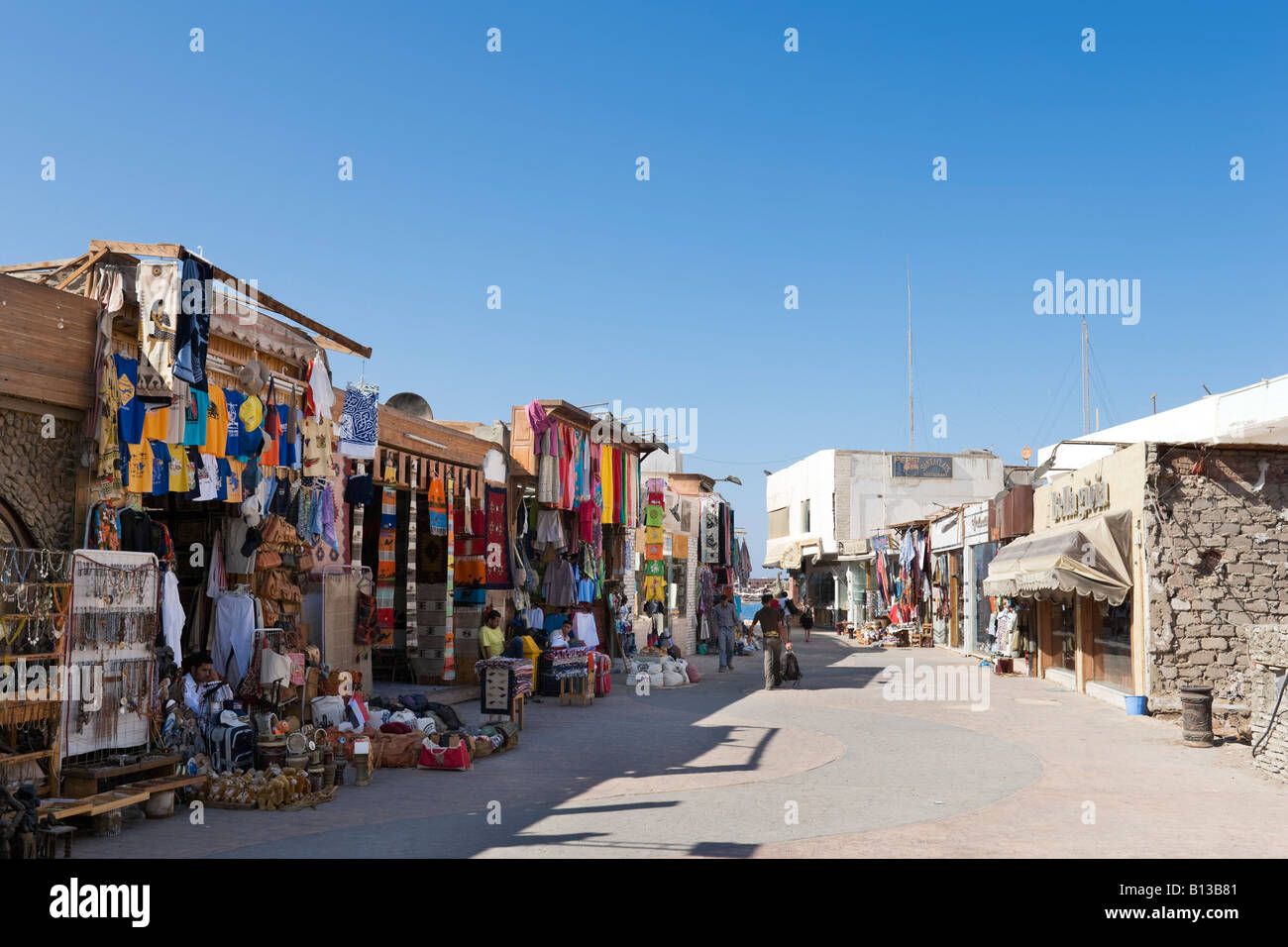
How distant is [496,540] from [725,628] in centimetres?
954

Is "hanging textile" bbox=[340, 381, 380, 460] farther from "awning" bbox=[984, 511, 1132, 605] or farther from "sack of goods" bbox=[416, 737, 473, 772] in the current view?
"awning" bbox=[984, 511, 1132, 605]

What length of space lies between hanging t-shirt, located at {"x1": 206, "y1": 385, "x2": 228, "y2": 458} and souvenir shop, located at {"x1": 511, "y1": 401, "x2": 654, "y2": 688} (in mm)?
8004

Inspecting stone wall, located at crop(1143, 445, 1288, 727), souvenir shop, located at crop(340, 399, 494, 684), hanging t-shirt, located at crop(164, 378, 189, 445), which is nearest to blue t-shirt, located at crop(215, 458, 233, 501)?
hanging t-shirt, located at crop(164, 378, 189, 445)

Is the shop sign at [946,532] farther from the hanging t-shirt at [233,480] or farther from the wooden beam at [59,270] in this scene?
the wooden beam at [59,270]

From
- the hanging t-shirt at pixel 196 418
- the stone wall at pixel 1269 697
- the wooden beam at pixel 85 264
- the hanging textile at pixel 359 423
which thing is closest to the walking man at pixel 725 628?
the hanging textile at pixel 359 423

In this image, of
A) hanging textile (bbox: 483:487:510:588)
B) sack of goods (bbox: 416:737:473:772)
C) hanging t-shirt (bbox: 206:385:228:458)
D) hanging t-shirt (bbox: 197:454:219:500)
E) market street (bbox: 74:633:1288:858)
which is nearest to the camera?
market street (bbox: 74:633:1288:858)

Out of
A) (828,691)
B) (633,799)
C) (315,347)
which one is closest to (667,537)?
(828,691)

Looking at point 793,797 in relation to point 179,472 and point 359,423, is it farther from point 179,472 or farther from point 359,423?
point 359,423

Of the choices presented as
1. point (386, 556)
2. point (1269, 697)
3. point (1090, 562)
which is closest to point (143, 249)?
point (386, 556)

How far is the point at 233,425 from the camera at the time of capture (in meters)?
11.0

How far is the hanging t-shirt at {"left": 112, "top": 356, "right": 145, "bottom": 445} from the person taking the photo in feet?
30.4

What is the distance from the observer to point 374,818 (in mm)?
8727
